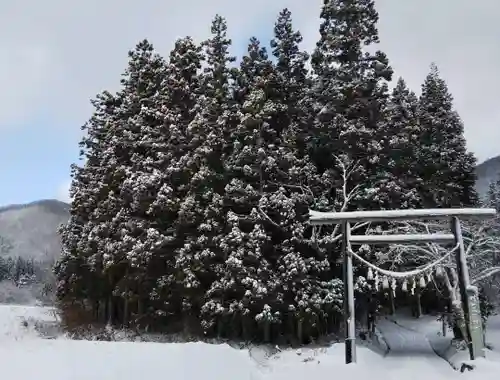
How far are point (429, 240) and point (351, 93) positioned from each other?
27.6 ft

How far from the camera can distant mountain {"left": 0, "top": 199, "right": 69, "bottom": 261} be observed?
214 ft

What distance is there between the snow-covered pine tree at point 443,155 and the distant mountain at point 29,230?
49.8 metres

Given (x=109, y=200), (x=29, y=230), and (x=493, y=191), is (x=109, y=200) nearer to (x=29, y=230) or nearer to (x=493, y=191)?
(x=493, y=191)

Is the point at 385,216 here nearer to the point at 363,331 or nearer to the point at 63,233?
the point at 363,331

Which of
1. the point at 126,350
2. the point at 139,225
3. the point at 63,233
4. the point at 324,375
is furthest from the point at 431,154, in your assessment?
the point at 126,350

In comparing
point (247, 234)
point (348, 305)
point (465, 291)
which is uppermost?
point (247, 234)

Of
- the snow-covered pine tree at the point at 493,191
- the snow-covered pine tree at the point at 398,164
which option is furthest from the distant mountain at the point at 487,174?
the snow-covered pine tree at the point at 398,164

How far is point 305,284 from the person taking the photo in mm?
Answer: 16656

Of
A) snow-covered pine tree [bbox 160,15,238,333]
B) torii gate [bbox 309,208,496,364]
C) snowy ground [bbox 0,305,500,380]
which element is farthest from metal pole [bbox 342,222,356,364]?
snow-covered pine tree [bbox 160,15,238,333]

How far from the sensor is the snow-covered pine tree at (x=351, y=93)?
18.3 metres

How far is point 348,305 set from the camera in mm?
12211

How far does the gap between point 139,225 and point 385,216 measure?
1013 centimetres

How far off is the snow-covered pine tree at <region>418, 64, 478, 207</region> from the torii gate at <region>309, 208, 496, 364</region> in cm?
1030

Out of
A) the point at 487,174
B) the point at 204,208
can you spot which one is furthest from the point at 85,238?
the point at 487,174
